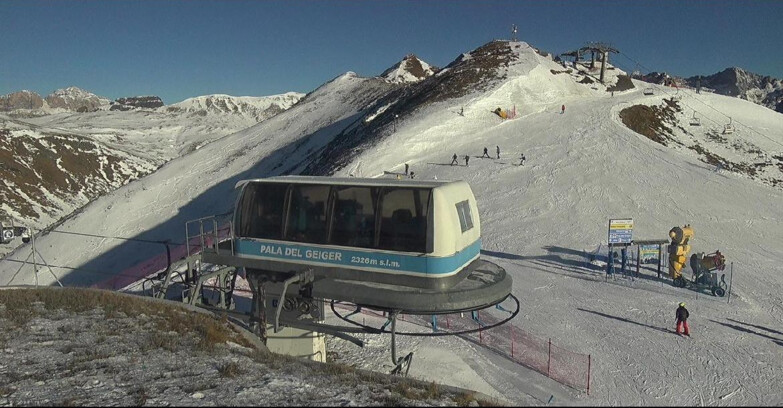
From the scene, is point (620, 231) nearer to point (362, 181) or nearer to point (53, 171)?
point (362, 181)

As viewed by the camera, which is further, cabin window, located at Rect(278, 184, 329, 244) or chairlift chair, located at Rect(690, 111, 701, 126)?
chairlift chair, located at Rect(690, 111, 701, 126)

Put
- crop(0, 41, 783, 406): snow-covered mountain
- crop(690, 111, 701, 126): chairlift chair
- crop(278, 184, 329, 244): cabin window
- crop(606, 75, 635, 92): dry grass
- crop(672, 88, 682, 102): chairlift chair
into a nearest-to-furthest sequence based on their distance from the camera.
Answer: crop(278, 184, 329, 244): cabin window < crop(0, 41, 783, 406): snow-covered mountain < crop(690, 111, 701, 126): chairlift chair < crop(672, 88, 682, 102): chairlift chair < crop(606, 75, 635, 92): dry grass

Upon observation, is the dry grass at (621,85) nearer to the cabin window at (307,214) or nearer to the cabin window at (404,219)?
the cabin window at (404,219)

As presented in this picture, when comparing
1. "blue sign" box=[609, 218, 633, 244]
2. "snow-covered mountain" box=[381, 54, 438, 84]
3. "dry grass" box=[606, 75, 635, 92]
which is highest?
"snow-covered mountain" box=[381, 54, 438, 84]

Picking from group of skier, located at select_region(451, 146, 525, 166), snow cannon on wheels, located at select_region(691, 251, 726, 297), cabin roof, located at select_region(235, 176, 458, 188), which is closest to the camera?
cabin roof, located at select_region(235, 176, 458, 188)

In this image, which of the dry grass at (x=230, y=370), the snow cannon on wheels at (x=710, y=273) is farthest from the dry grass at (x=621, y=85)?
the dry grass at (x=230, y=370)

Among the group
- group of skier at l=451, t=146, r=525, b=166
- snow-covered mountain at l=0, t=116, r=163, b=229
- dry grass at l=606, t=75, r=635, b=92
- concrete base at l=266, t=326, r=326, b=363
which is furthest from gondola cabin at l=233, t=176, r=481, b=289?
snow-covered mountain at l=0, t=116, r=163, b=229

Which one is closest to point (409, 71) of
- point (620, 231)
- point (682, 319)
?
point (620, 231)

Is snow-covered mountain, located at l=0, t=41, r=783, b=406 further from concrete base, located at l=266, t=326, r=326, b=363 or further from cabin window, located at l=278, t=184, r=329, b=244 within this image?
cabin window, located at l=278, t=184, r=329, b=244
